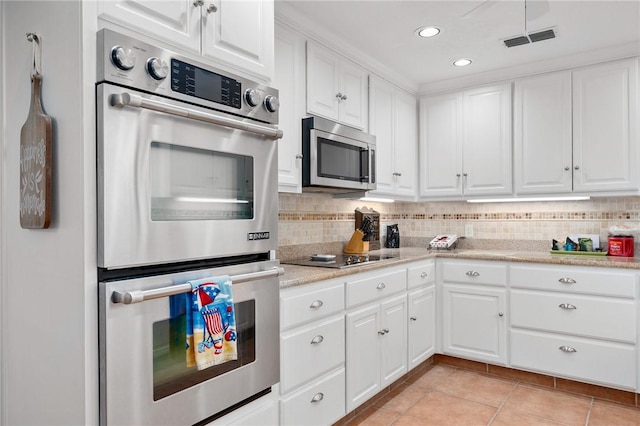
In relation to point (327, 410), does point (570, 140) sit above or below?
above

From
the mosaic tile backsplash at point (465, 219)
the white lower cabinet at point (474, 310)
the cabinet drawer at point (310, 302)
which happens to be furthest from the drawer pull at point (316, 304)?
the white lower cabinet at point (474, 310)

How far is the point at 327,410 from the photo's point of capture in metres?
2.21

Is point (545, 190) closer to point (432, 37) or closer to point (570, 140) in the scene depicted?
point (570, 140)

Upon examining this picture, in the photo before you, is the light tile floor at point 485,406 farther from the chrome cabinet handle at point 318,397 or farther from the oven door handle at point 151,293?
the oven door handle at point 151,293

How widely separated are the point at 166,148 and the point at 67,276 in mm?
454

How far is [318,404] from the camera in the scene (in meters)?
2.15

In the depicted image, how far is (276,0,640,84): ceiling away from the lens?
2369 millimetres

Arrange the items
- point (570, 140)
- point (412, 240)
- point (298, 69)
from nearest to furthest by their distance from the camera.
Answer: point (298, 69)
point (570, 140)
point (412, 240)

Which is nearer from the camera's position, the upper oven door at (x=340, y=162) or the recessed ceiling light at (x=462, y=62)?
the upper oven door at (x=340, y=162)

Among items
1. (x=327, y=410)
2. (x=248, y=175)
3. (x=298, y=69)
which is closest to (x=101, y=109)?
(x=248, y=175)

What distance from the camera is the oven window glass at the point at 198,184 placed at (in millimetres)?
1306

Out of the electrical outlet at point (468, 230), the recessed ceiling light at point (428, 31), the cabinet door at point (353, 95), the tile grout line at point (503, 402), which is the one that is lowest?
the tile grout line at point (503, 402)

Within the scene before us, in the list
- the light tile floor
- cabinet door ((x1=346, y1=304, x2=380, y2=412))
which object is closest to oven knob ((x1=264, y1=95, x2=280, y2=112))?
cabinet door ((x1=346, y1=304, x2=380, y2=412))

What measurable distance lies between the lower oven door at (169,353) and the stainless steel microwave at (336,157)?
3.17 ft
